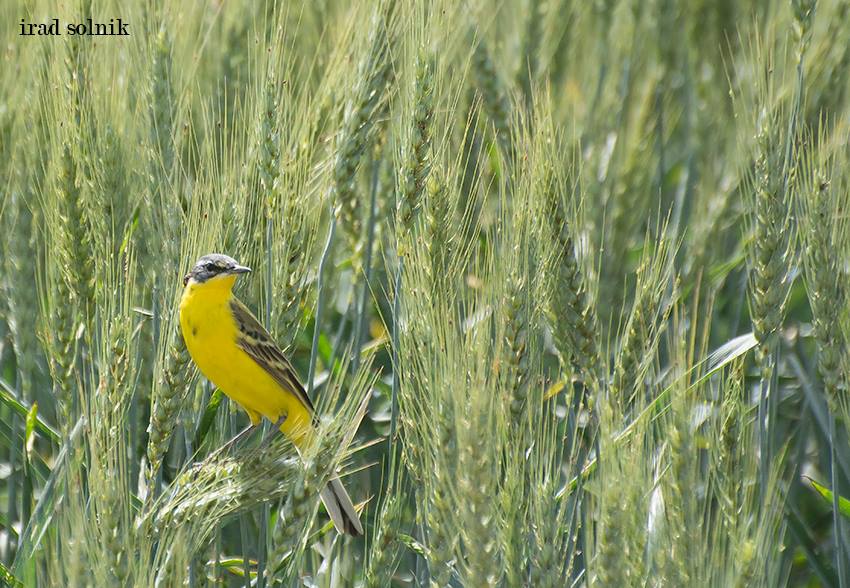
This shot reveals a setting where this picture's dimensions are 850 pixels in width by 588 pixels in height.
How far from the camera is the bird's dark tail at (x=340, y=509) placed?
300 centimetres

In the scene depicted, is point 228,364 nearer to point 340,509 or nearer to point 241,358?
point 241,358

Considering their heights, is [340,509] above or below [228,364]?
below

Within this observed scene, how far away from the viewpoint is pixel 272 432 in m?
3.19

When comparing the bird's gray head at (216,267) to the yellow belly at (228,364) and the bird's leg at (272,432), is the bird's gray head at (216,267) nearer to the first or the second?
the yellow belly at (228,364)

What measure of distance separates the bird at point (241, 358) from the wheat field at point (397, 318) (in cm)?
8

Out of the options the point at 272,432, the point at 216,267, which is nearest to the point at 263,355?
the point at 272,432

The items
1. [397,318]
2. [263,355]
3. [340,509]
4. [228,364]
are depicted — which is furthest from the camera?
[263,355]

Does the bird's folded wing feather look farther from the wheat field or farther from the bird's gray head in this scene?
the bird's gray head

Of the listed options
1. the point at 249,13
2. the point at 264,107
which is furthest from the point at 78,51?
the point at 249,13

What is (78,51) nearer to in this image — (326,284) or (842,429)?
(326,284)

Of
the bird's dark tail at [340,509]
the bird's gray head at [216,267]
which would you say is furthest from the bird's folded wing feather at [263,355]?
the bird's dark tail at [340,509]

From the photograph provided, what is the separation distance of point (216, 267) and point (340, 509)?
0.73 meters

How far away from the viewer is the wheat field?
2316 mm

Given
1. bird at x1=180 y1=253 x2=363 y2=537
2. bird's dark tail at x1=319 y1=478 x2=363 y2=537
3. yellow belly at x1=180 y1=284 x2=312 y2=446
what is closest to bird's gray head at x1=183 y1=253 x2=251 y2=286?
bird at x1=180 y1=253 x2=363 y2=537
